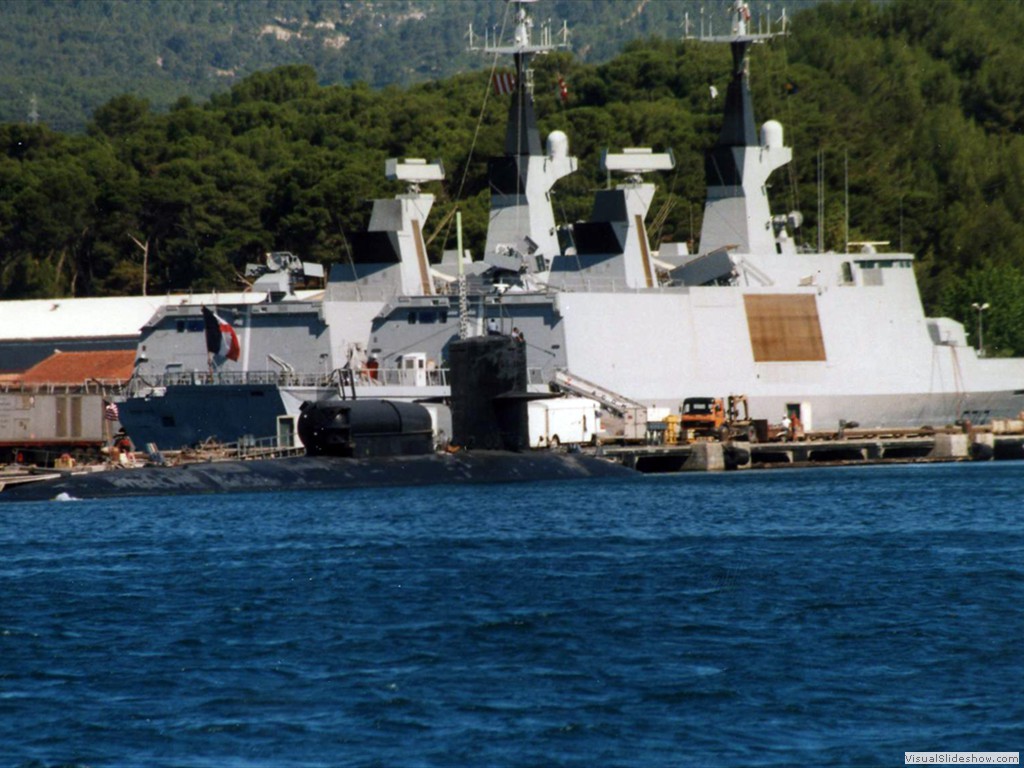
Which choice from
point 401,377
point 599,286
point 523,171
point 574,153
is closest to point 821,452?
point 599,286

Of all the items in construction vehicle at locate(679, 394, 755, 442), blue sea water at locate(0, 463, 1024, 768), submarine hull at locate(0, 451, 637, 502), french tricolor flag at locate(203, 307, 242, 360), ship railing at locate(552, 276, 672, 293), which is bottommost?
blue sea water at locate(0, 463, 1024, 768)

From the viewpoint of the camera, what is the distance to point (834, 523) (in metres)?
37.7

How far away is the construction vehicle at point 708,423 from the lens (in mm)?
56250

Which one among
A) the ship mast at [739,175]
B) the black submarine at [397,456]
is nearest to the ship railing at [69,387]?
the black submarine at [397,456]

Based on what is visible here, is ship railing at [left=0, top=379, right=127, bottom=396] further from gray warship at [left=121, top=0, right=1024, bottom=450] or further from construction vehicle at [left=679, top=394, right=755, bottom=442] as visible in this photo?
construction vehicle at [left=679, top=394, right=755, bottom=442]

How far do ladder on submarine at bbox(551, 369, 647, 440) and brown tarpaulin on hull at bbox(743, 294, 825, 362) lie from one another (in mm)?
5443

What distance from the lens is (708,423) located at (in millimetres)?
56500

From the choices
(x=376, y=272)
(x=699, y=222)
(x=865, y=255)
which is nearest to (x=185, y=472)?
(x=376, y=272)

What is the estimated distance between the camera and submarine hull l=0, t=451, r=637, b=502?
4131cm

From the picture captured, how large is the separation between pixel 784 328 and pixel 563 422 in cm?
1176

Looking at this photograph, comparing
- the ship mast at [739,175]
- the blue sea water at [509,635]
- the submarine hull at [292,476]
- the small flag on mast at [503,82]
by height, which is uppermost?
the small flag on mast at [503,82]

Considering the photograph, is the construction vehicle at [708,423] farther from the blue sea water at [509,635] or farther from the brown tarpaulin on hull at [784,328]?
the blue sea water at [509,635]

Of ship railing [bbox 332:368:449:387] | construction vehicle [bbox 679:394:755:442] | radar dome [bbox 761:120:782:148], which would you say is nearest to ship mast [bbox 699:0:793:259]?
radar dome [bbox 761:120:782:148]

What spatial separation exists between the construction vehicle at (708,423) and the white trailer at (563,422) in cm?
354
